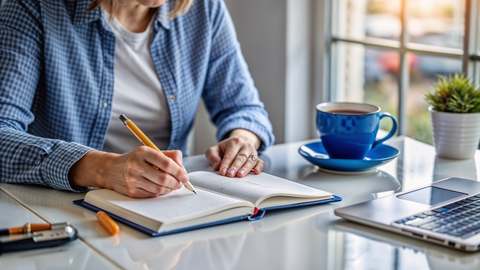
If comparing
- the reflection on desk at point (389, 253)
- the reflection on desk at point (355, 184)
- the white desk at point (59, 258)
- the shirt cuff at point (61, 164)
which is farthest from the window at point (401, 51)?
the white desk at point (59, 258)

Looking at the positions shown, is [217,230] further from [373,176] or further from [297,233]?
[373,176]

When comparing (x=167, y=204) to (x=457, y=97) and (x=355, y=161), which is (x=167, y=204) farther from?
(x=457, y=97)

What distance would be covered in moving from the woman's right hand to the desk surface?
0.07 metres

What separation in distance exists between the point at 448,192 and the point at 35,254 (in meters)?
0.70

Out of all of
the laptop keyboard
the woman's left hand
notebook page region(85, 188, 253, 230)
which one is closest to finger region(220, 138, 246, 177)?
the woman's left hand

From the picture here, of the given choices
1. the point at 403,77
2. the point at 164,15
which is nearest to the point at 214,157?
the point at 164,15

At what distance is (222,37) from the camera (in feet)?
5.05

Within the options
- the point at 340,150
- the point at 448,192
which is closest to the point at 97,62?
the point at 340,150

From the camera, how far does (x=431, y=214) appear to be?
0.83 meters

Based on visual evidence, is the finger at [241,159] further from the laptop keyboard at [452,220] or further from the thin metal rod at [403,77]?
the thin metal rod at [403,77]

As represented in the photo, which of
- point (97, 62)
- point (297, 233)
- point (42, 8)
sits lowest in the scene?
point (297, 233)

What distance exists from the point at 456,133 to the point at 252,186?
0.55 metres

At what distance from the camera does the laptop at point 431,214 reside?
29.4 inches

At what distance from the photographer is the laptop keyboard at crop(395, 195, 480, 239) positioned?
76 cm
